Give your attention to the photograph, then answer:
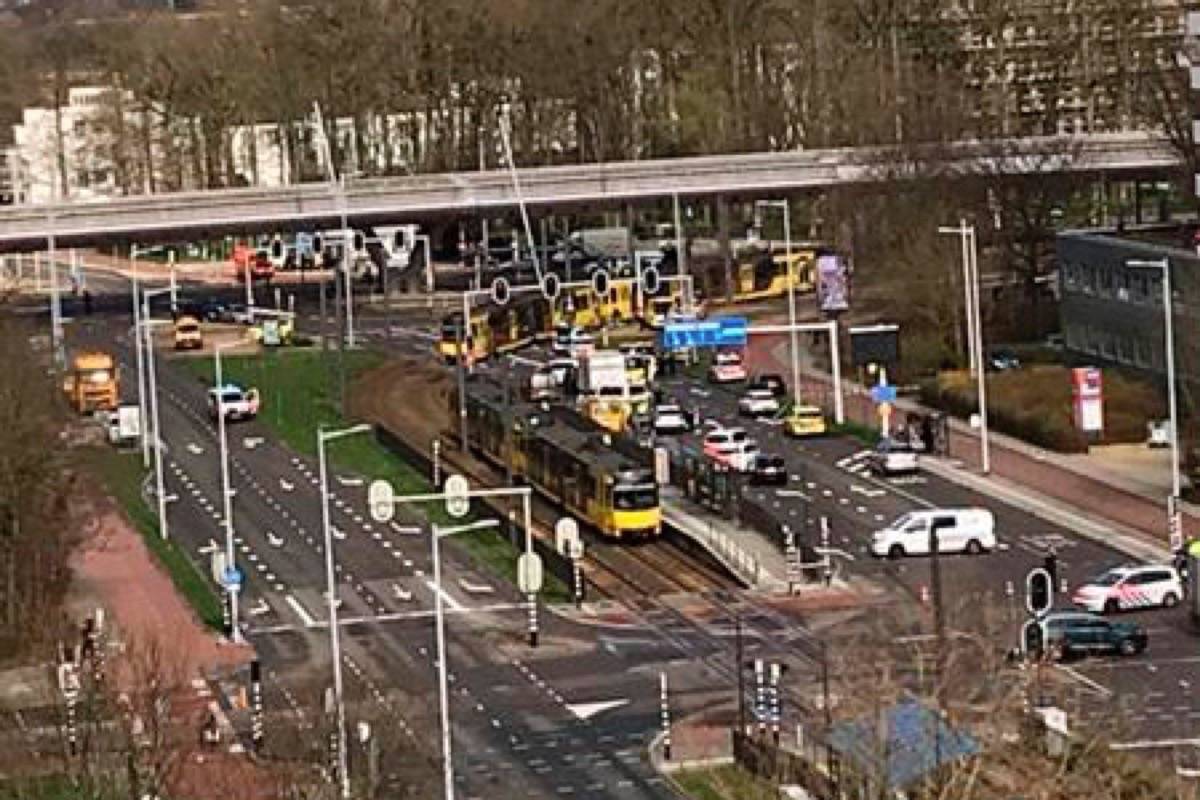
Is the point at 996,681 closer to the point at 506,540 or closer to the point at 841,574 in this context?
the point at 841,574

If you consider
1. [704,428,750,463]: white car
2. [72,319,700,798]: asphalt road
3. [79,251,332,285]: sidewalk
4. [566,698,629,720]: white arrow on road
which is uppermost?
[79,251,332,285]: sidewalk

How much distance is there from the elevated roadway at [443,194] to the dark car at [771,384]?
14.2 m

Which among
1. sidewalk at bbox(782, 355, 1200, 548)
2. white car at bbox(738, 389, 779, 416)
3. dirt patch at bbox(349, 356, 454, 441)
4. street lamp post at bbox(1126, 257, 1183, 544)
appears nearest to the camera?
street lamp post at bbox(1126, 257, 1183, 544)

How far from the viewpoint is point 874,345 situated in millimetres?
58406

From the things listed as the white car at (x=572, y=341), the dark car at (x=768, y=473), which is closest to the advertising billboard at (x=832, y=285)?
the white car at (x=572, y=341)

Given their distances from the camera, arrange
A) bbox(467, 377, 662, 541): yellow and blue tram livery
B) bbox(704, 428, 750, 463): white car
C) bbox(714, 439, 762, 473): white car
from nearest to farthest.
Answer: bbox(467, 377, 662, 541): yellow and blue tram livery < bbox(714, 439, 762, 473): white car < bbox(704, 428, 750, 463): white car

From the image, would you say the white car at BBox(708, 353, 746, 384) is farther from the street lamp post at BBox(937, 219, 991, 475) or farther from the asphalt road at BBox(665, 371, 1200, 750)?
the street lamp post at BBox(937, 219, 991, 475)

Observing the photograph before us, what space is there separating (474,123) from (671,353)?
29264 millimetres

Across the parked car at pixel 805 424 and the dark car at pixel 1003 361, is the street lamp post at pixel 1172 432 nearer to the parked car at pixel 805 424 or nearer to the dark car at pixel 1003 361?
the parked car at pixel 805 424

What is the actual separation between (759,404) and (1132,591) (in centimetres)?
2043

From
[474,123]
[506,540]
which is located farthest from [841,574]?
[474,123]

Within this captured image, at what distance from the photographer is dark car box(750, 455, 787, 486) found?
166ft

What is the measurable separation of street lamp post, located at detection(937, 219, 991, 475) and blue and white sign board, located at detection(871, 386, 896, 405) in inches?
62.8

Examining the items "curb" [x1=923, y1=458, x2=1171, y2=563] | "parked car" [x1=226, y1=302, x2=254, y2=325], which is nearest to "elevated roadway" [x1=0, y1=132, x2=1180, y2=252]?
"parked car" [x1=226, y1=302, x2=254, y2=325]
